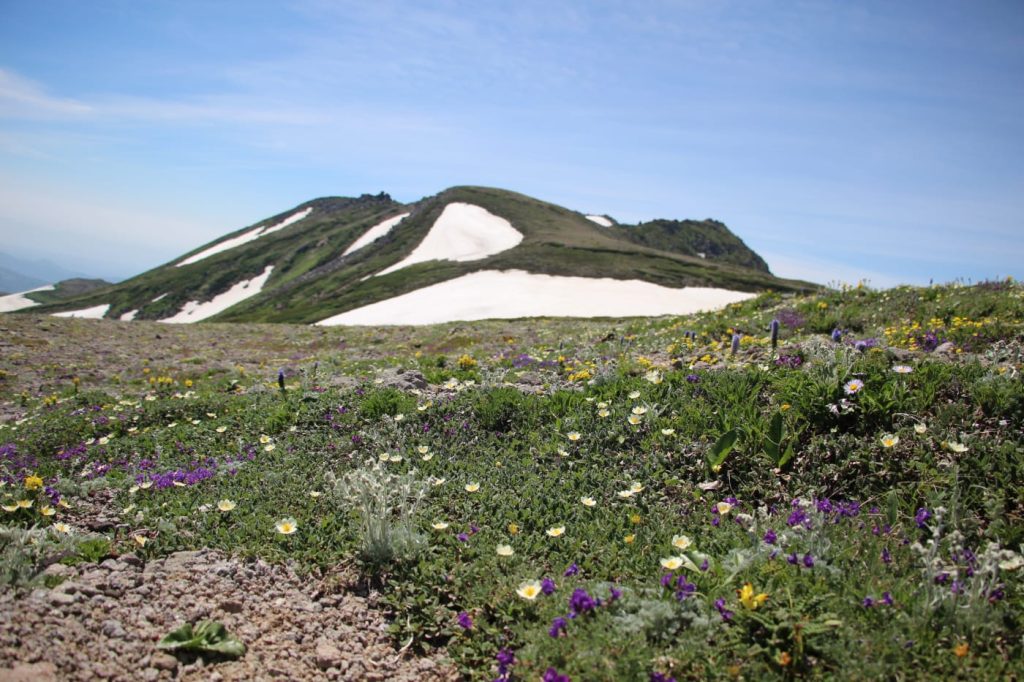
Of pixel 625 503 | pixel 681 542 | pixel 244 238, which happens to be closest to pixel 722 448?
pixel 625 503

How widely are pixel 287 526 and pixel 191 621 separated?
123 cm

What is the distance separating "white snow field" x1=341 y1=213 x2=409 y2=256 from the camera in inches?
4267

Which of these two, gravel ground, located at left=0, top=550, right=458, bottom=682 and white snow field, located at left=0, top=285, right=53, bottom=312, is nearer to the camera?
gravel ground, located at left=0, top=550, right=458, bottom=682

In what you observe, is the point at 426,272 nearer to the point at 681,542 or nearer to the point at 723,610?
the point at 681,542

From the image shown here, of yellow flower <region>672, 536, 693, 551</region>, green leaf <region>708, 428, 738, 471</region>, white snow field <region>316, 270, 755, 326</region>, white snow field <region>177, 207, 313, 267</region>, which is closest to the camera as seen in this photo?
yellow flower <region>672, 536, 693, 551</region>

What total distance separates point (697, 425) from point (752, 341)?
4.96m

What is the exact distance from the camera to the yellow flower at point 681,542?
4.70 meters

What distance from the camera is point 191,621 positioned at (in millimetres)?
4336

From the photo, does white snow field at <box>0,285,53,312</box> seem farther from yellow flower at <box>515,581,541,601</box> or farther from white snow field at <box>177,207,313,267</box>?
yellow flower at <box>515,581,541,601</box>

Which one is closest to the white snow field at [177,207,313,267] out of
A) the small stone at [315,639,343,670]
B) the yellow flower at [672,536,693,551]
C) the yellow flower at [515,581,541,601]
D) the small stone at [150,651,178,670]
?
the small stone at [150,651,178,670]

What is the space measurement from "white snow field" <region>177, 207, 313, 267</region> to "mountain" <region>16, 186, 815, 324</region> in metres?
0.50

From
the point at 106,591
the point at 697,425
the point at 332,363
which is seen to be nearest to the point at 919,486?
the point at 697,425

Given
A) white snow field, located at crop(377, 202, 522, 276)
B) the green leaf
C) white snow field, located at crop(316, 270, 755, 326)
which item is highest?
white snow field, located at crop(377, 202, 522, 276)

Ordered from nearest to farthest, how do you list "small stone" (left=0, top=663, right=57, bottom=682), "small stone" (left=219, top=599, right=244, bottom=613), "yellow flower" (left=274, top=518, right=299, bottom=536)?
1. "small stone" (left=0, top=663, right=57, bottom=682)
2. "small stone" (left=219, top=599, right=244, bottom=613)
3. "yellow flower" (left=274, top=518, right=299, bottom=536)
